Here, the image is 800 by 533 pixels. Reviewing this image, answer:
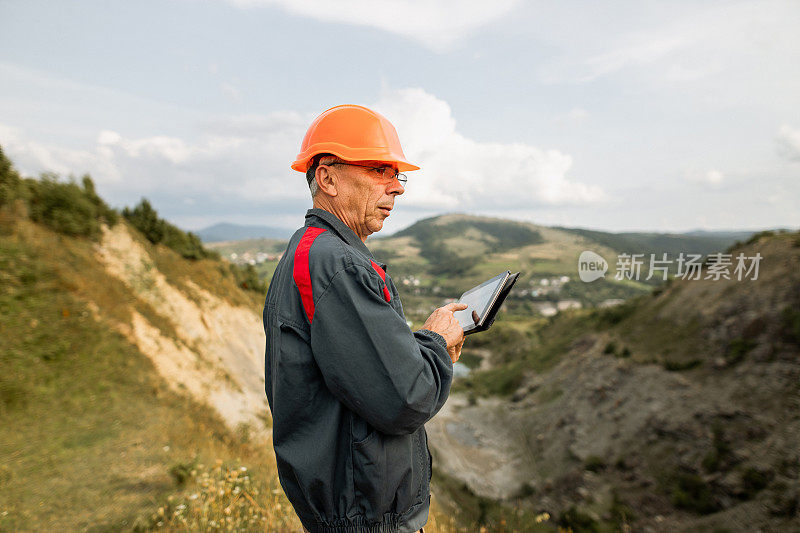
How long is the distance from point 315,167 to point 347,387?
1.35 m

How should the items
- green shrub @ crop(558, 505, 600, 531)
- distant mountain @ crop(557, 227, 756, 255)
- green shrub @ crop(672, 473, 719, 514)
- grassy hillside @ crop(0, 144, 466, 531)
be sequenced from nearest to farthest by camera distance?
grassy hillside @ crop(0, 144, 466, 531), green shrub @ crop(672, 473, 719, 514), green shrub @ crop(558, 505, 600, 531), distant mountain @ crop(557, 227, 756, 255)

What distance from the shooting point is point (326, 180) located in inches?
90.9

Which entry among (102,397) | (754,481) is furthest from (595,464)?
(102,397)

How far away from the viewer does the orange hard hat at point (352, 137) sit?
7.22ft

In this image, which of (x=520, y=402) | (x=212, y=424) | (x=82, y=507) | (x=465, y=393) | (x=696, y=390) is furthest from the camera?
(x=465, y=393)

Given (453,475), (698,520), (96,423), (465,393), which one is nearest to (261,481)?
(96,423)

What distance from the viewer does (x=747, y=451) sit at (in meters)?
13.6

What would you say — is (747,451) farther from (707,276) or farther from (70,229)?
(70,229)

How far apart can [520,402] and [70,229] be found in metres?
30.4

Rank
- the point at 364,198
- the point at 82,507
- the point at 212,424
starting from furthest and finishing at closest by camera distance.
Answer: the point at 212,424
the point at 82,507
the point at 364,198

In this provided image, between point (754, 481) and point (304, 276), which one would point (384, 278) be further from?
point (754, 481)

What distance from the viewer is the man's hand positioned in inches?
87.0

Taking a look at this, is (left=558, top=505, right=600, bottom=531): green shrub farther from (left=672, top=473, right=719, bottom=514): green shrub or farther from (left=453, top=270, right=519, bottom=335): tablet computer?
(left=453, top=270, right=519, bottom=335): tablet computer

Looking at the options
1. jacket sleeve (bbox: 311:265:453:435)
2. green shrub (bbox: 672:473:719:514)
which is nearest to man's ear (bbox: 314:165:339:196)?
jacket sleeve (bbox: 311:265:453:435)
